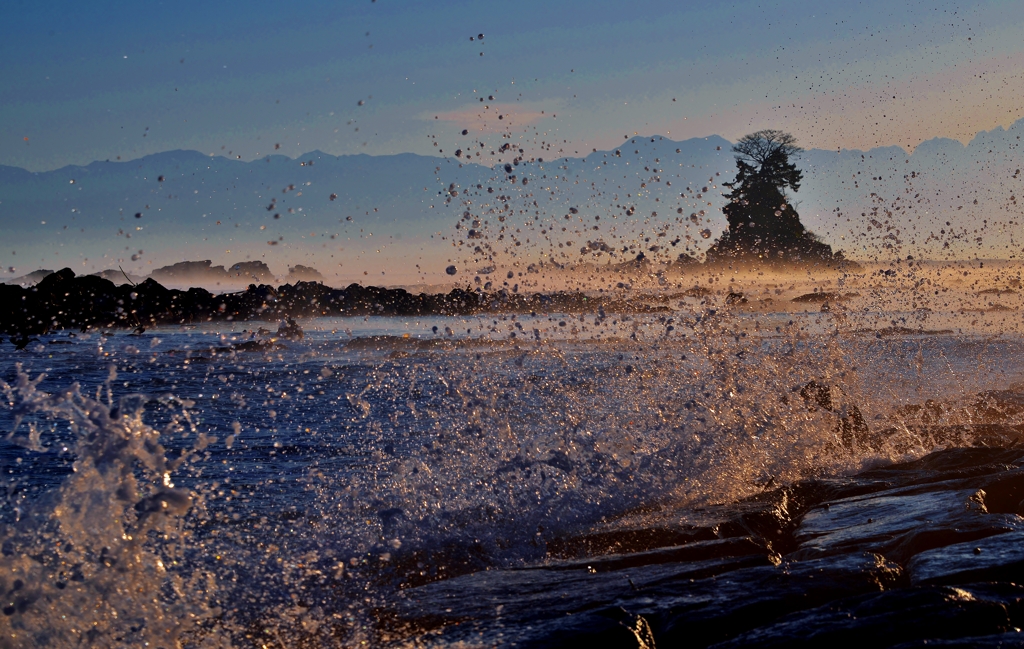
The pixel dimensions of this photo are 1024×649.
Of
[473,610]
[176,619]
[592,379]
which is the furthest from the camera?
[592,379]

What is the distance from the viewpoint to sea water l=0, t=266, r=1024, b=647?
14.4ft

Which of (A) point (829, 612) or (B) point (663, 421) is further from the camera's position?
(B) point (663, 421)

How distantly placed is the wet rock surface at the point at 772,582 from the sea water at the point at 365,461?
1.47 feet

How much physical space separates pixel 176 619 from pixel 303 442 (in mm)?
4280

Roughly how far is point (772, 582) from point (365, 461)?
14.7 ft

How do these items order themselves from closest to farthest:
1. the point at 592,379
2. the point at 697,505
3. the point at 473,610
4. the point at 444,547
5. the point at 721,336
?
the point at 473,610
the point at 444,547
the point at 697,505
the point at 721,336
the point at 592,379

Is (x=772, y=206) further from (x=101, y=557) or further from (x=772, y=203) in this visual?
(x=101, y=557)

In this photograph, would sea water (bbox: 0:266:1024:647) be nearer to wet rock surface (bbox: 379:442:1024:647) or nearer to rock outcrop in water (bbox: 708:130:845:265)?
wet rock surface (bbox: 379:442:1024:647)

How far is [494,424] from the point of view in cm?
812

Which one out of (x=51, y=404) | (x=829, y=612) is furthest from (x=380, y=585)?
(x=829, y=612)

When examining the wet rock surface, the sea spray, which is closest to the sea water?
the sea spray

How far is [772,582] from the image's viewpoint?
3893 millimetres

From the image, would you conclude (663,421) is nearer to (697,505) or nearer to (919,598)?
(697,505)

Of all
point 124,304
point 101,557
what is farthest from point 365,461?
point 124,304
